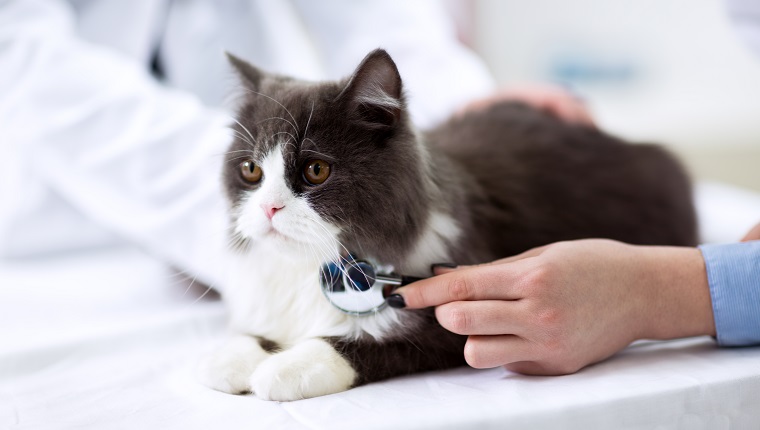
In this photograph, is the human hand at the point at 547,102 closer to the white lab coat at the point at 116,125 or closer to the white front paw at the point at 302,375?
the white lab coat at the point at 116,125

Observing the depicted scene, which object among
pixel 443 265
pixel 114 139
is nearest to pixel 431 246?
pixel 443 265

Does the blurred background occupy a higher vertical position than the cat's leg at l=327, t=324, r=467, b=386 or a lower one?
higher

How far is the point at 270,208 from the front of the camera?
1.05m

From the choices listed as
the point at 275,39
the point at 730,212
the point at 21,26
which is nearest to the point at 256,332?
the point at 21,26

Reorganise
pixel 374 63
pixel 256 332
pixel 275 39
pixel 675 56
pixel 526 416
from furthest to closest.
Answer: pixel 675 56, pixel 275 39, pixel 256 332, pixel 374 63, pixel 526 416

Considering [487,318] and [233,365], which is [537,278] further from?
[233,365]

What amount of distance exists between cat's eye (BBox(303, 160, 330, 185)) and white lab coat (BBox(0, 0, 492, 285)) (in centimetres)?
29

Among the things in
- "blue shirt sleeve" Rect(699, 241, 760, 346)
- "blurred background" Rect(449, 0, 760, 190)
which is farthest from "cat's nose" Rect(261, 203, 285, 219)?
"blurred background" Rect(449, 0, 760, 190)

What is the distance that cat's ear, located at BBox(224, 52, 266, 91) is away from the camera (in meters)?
1.27

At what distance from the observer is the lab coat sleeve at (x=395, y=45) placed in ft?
7.50

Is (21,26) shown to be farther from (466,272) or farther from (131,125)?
(466,272)

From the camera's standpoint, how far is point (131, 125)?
1638 millimetres

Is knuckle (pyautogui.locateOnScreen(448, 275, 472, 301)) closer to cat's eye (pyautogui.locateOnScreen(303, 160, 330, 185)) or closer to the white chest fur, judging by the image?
the white chest fur

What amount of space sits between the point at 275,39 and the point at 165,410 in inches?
58.0
